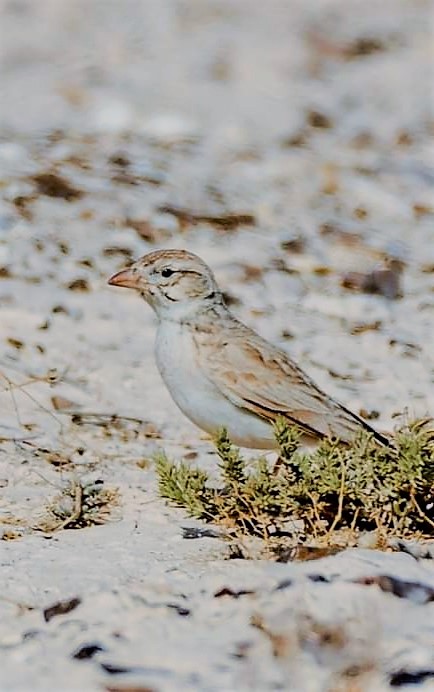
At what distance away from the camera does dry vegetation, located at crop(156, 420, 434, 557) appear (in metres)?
4.88

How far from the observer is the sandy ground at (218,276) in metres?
3.92

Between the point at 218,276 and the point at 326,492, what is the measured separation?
3.86 meters

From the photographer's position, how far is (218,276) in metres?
8.63

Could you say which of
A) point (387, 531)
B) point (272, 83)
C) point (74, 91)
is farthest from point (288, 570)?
point (272, 83)

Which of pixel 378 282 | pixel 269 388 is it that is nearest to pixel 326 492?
pixel 269 388

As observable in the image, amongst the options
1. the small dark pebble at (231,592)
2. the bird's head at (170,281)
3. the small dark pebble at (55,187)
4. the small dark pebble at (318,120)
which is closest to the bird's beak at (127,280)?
the bird's head at (170,281)

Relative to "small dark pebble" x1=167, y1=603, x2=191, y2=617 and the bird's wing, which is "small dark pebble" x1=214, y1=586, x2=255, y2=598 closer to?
"small dark pebble" x1=167, y1=603, x2=191, y2=617

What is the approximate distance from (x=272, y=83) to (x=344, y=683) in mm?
9779

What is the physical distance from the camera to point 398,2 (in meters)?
16.0

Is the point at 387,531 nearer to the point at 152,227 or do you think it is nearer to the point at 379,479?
the point at 379,479

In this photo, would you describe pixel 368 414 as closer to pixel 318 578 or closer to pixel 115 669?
pixel 318 578

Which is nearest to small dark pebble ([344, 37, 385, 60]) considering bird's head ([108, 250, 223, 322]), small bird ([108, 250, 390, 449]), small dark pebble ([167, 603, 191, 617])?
bird's head ([108, 250, 223, 322])

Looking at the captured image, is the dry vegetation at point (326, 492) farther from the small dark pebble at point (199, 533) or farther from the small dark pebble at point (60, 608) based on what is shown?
the small dark pebble at point (60, 608)

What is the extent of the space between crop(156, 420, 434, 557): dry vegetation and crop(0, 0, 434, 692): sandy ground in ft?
0.66
